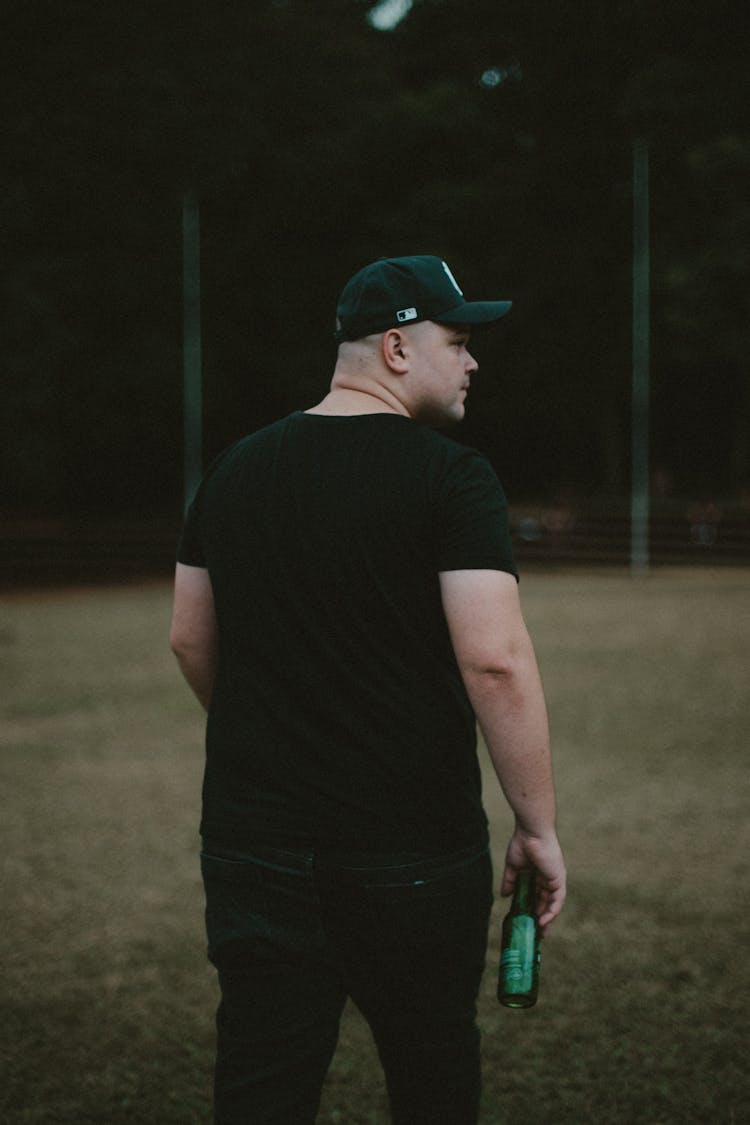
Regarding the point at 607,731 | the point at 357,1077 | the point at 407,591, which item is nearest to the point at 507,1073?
the point at 357,1077

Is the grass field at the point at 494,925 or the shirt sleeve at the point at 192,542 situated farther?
the grass field at the point at 494,925

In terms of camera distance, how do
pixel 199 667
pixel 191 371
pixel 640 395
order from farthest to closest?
1. pixel 191 371
2. pixel 640 395
3. pixel 199 667

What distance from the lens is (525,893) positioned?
2086 mm

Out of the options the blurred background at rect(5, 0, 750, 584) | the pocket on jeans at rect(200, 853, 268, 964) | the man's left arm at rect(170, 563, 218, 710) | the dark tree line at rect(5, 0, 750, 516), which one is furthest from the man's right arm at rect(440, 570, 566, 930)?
the dark tree line at rect(5, 0, 750, 516)

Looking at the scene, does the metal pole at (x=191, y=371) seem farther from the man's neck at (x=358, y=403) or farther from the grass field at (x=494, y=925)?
the man's neck at (x=358, y=403)

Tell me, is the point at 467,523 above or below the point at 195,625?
above

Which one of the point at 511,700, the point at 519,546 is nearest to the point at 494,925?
the point at 511,700

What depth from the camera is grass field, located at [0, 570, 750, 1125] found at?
318 cm

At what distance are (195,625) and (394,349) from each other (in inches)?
24.5

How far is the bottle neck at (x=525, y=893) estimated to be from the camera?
2080 mm

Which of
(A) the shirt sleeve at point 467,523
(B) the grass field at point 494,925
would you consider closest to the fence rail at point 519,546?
(B) the grass field at point 494,925

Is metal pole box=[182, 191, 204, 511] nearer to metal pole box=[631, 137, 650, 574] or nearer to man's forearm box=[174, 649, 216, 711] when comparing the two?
metal pole box=[631, 137, 650, 574]

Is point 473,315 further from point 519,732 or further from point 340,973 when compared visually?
point 340,973

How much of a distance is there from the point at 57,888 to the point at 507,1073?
2.17m
